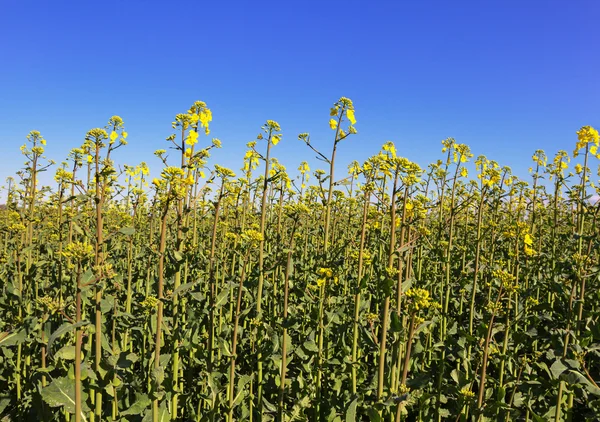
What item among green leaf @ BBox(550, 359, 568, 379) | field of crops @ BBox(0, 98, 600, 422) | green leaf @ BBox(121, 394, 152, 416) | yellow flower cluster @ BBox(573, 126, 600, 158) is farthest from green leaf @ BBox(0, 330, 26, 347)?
yellow flower cluster @ BBox(573, 126, 600, 158)

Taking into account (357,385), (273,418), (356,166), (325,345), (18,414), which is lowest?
(18,414)

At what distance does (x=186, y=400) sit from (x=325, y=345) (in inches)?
64.6

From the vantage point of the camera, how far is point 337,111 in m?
4.27

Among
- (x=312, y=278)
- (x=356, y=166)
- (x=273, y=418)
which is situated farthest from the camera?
(x=356, y=166)

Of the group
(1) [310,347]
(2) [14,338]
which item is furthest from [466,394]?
(2) [14,338]

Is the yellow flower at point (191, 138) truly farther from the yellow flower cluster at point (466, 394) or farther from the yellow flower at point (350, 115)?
the yellow flower cluster at point (466, 394)

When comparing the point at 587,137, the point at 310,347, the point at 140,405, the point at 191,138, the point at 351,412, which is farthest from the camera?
the point at 587,137

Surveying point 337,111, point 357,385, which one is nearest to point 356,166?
point 337,111

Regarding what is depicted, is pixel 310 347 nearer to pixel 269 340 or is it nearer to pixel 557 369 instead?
pixel 269 340

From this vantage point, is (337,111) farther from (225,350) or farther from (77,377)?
(77,377)

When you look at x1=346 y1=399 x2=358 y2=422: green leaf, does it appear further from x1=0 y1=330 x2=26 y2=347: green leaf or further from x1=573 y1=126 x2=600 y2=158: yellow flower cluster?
x1=573 y1=126 x2=600 y2=158: yellow flower cluster

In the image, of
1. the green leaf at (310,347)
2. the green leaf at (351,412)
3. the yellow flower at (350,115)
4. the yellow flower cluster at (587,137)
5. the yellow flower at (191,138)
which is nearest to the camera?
the green leaf at (351,412)

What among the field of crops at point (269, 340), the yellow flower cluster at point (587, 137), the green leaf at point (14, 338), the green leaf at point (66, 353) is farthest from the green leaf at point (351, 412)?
the yellow flower cluster at point (587, 137)

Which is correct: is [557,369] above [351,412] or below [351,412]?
above
